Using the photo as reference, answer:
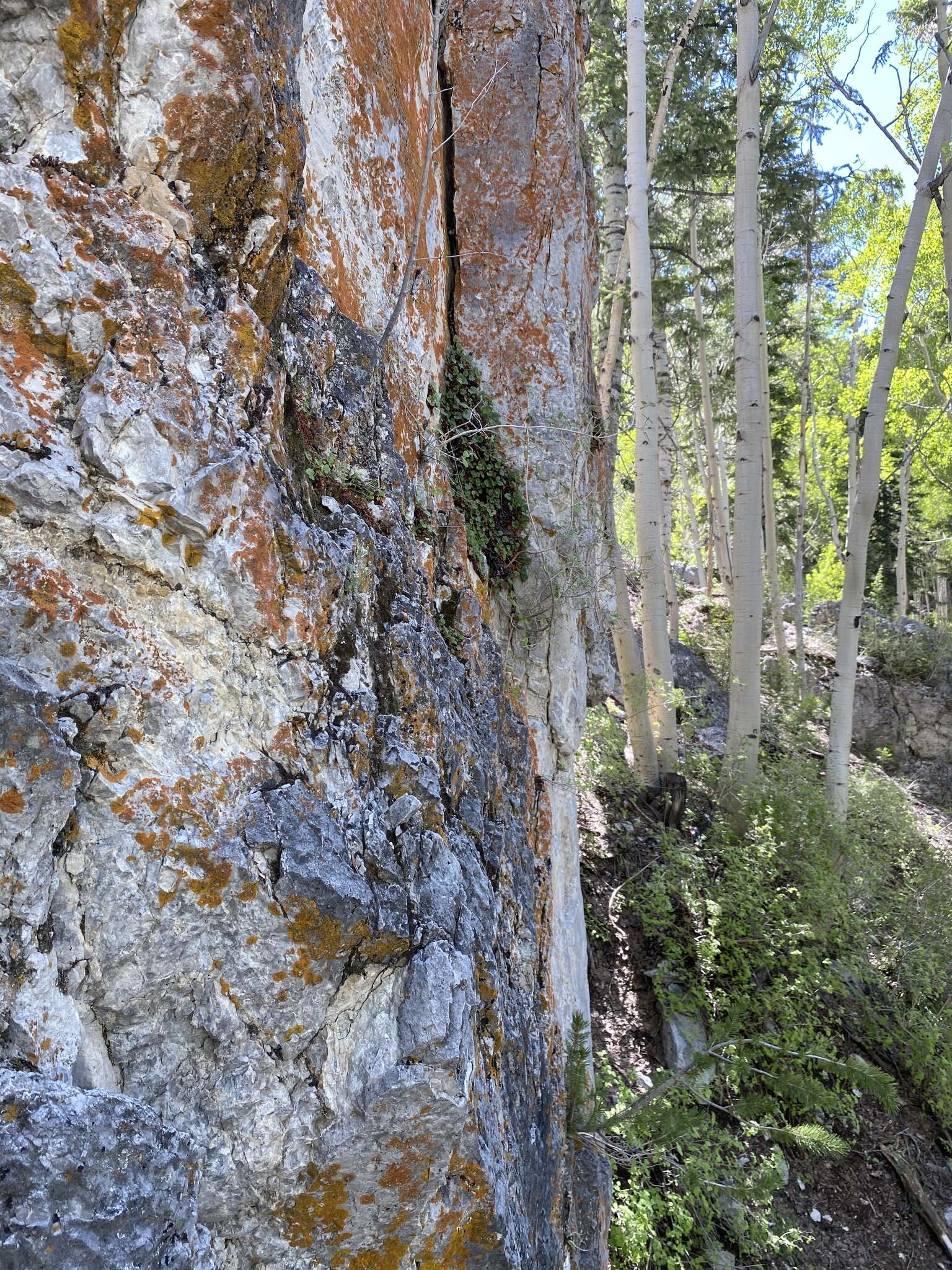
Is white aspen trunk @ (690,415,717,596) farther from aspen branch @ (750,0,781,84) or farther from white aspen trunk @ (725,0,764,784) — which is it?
aspen branch @ (750,0,781,84)

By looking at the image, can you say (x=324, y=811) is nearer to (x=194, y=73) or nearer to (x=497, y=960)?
(x=497, y=960)

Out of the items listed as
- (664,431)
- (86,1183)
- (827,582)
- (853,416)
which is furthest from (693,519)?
(86,1183)

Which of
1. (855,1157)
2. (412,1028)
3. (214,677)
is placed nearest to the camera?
(214,677)

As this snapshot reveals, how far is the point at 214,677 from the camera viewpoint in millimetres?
2055

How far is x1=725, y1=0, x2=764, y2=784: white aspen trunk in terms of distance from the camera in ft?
23.8

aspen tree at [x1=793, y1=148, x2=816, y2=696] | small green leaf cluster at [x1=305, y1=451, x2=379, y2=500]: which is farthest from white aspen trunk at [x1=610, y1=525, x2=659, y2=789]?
aspen tree at [x1=793, y1=148, x2=816, y2=696]

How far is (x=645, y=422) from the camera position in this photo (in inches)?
294

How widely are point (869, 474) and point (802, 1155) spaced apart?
19.3 ft

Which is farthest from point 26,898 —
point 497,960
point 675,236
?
point 675,236

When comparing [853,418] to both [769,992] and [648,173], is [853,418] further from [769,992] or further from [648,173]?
[769,992]

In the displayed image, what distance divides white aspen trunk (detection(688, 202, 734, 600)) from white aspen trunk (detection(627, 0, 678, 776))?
5.56 metres

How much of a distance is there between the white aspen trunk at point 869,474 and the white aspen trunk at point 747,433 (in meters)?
0.78

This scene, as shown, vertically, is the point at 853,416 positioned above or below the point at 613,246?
below

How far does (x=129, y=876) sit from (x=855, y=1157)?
6628 mm
